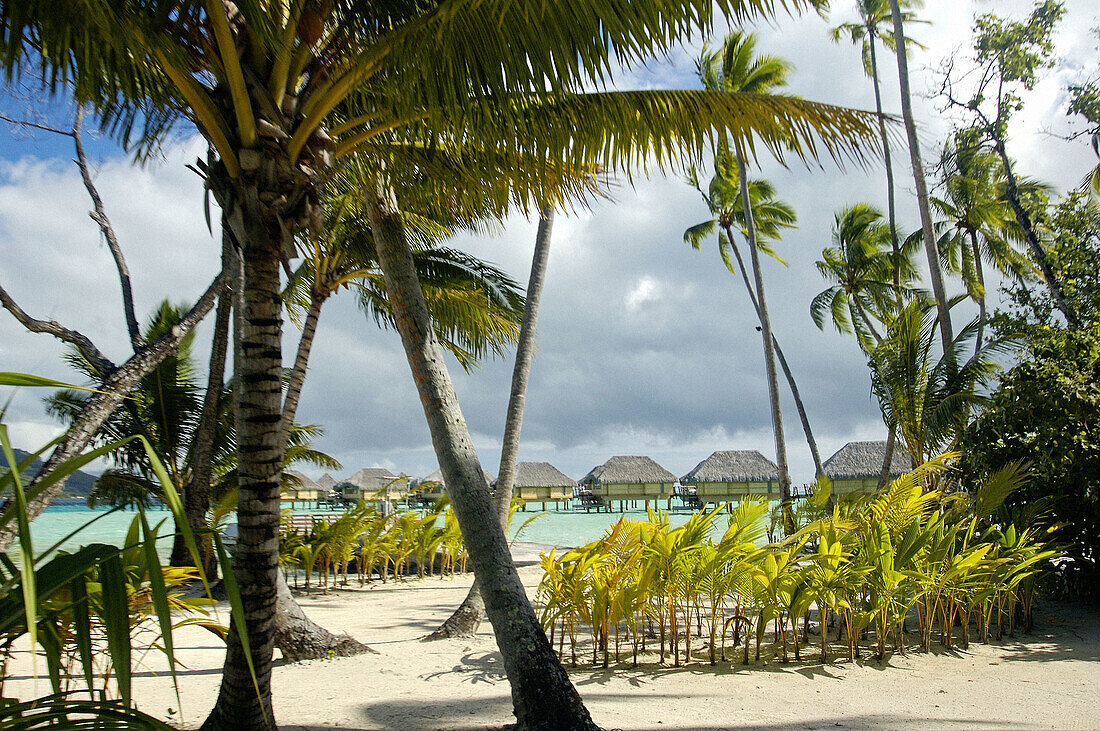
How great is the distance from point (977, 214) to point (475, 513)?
1846 cm

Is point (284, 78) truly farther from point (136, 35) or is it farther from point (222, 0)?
point (136, 35)

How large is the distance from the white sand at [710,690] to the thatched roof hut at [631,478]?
1311 inches

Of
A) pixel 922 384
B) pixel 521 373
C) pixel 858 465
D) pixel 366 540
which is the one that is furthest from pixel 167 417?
pixel 858 465

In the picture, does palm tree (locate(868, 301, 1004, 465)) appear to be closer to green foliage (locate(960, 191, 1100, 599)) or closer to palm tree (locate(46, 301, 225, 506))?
green foliage (locate(960, 191, 1100, 599))

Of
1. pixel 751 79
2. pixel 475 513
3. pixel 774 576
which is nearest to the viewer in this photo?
pixel 475 513

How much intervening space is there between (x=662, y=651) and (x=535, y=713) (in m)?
1.91

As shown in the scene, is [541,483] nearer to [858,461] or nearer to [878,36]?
[858,461]

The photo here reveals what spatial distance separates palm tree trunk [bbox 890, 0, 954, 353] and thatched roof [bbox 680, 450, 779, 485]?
75.9ft

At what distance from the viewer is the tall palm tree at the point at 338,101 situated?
3.12m

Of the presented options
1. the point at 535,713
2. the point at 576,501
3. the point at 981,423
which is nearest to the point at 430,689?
the point at 535,713

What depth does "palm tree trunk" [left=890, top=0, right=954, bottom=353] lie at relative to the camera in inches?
486

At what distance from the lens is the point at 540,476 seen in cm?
3969

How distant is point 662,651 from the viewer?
5234 millimetres

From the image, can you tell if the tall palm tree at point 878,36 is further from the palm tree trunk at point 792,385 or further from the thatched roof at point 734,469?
the thatched roof at point 734,469
